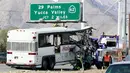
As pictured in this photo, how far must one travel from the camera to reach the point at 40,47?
33.3 m

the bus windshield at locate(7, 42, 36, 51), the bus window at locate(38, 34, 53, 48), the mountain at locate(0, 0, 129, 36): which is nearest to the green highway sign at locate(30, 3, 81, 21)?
the bus window at locate(38, 34, 53, 48)

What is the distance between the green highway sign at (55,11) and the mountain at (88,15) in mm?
48431

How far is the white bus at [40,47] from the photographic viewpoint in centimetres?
3312

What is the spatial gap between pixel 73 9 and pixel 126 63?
3851 cm

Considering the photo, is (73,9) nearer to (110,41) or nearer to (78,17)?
(78,17)

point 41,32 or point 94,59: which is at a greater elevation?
point 41,32

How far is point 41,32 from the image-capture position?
109ft

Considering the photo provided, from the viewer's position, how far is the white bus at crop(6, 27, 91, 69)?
33.1 metres

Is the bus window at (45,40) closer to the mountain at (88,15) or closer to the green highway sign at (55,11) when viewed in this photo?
the green highway sign at (55,11)

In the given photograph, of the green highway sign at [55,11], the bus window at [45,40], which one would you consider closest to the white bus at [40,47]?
the bus window at [45,40]

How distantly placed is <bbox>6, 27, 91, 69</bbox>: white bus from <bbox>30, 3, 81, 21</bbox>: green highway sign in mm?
15986

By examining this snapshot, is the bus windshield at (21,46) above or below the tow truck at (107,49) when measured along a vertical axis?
above

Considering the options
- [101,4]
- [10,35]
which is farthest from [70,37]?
[101,4]

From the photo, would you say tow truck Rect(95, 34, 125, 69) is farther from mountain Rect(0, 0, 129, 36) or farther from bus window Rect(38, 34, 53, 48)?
mountain Rect(0, 0, 129, 36)
